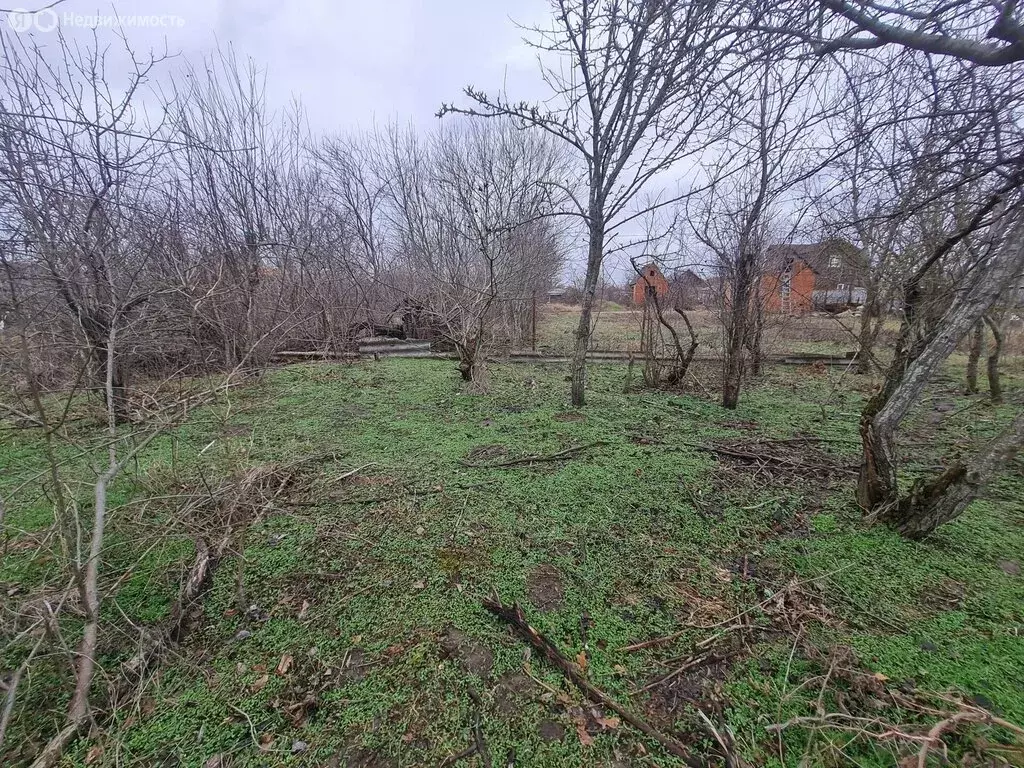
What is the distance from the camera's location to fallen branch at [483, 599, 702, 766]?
4.18 ft

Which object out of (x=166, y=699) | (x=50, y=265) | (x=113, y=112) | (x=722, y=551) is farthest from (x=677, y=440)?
(x=113, y=112)

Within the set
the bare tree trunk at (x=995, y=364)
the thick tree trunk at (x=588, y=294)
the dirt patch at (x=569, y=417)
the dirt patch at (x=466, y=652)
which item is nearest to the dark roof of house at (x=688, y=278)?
the thick tree trunk at (x=588, y=294)

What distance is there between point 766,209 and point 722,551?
14.3 feet

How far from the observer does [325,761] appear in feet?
4.06

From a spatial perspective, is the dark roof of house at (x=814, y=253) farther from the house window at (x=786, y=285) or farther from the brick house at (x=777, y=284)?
the house window at (x=786, y=285)

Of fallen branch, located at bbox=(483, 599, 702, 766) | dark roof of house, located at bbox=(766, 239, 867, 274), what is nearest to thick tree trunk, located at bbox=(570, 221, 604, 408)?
dark roof of house, located at bbox=(766, 239, 867, 274)

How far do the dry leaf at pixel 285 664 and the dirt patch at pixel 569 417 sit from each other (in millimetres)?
3378

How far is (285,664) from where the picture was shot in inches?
61.5

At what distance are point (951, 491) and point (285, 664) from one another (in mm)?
3450

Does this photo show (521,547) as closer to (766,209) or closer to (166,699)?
(166,699)

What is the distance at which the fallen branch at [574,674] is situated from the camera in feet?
4.18

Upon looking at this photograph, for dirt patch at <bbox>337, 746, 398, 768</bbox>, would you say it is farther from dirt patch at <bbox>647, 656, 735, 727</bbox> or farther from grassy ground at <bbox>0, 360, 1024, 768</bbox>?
dirt patch at <bbox>647, 656, 735, 727</bbox>

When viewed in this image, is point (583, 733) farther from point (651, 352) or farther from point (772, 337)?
point (772, 337)

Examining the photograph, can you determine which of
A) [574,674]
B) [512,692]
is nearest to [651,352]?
[574,674]
